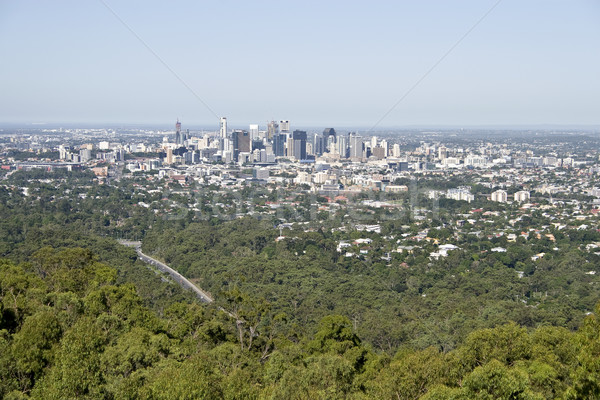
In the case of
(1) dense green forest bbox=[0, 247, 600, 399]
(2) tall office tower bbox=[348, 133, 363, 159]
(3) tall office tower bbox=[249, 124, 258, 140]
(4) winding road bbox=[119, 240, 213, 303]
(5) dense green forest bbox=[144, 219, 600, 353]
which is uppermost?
(3) tall office tower bbox=[249, 124, 258, 140]

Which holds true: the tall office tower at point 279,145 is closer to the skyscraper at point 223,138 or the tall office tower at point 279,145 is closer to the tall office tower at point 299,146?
the tall office tower at point 299,146

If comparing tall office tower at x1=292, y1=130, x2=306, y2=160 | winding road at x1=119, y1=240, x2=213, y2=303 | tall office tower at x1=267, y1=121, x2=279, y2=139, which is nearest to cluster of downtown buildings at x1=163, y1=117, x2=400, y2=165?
tall office tower at x1=292, y1=130, x2=306, y2=160

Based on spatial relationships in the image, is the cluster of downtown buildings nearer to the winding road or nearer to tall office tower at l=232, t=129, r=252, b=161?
tall office tower at l=232, t=129, r=252, b=161

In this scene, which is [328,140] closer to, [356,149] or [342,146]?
[342,146]

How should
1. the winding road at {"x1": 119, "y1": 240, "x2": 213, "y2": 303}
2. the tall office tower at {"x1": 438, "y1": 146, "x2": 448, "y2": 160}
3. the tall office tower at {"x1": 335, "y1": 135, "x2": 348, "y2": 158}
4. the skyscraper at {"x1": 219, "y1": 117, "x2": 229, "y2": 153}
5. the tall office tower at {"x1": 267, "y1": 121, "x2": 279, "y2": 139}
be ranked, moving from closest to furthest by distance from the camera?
1. the winding road at {"x1": 119, "y1": 240, "x2": 213, "y2": 303}
2. the tall office tower at {"x1": 438, "y1": 146, "x2": 448, "y2": 160}
3. the tall office tower at {"x1": 335, "y1": 135, "x2": 348, "y2": 158}
4. the skyscraper at {"x1": 219, "y1": 117, "x2": 229, "y2": 153}
5. the tall office tower at {"x1": 267, "y1": 121, "x2": 279, "y2": 139}

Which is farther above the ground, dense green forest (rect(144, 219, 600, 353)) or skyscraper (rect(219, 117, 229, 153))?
skyscraper (rect(219, 117, 229, 153))

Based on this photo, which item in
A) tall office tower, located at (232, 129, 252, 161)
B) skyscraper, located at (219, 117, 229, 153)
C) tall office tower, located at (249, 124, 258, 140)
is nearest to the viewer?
tall office tower, located at (232, 129, 252, 161)

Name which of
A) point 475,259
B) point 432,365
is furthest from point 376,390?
point 475,259

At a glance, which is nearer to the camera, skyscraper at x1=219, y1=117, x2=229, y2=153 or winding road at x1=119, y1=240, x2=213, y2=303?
winding road at x1=119, y1=240, x2=213, y2=303
